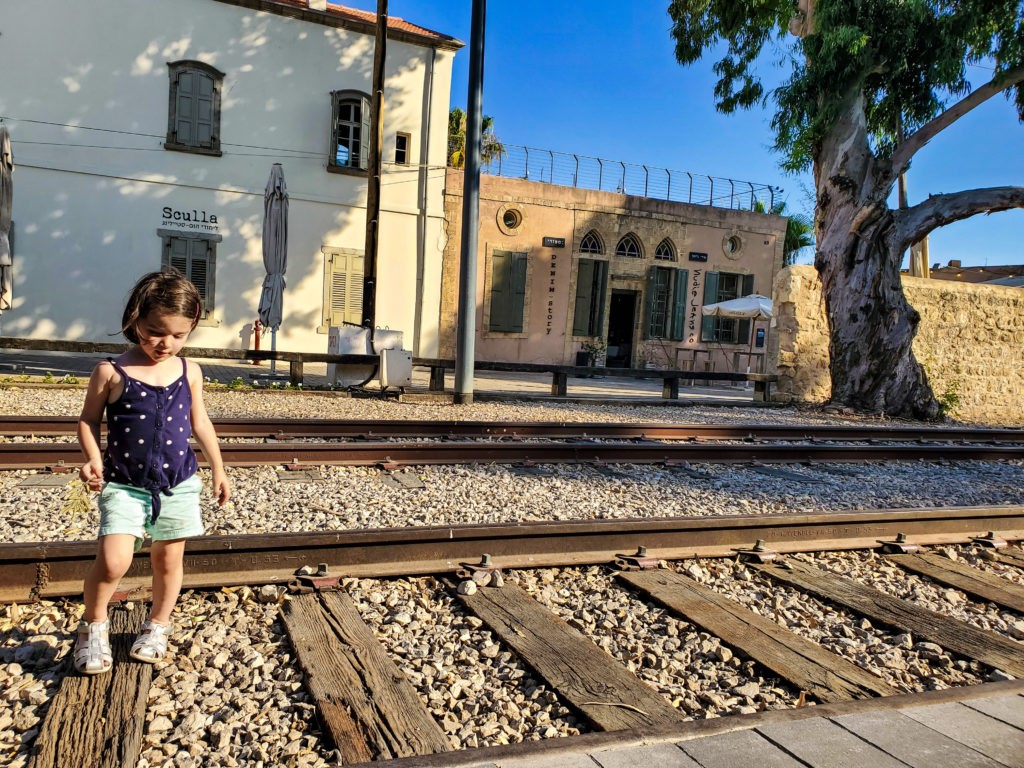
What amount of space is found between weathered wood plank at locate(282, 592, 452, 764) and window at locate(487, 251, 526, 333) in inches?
731

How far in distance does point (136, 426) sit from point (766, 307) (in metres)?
20.3

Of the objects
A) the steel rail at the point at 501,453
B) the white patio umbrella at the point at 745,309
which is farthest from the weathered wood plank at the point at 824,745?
the white patio umbrella at the point at 745,309

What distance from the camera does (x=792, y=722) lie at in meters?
2.21

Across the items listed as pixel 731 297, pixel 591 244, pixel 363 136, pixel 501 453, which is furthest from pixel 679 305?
pixel 501 453

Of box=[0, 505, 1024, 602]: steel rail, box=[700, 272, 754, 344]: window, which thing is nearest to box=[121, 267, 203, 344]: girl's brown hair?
box=[0, 505, 1024, 602]: steel rail

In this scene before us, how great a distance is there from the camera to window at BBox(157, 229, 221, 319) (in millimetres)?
16891

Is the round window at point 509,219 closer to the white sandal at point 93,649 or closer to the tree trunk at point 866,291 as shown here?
the tree trunk at point 866,291

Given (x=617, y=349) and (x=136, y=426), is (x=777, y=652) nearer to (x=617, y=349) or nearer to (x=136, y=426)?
(x=136, y=426)

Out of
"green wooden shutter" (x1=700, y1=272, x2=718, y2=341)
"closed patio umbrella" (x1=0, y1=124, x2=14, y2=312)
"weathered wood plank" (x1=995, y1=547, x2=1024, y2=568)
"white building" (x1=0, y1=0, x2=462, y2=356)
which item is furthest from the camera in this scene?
"green wooden shutter" (x1=700, y1=272, x2=718, y2=341)

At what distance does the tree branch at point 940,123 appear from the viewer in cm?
1266

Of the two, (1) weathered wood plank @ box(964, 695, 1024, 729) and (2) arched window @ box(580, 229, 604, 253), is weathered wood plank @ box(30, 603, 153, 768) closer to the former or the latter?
(1) weathered wood plank @ box(964, 695, 1024, 729)

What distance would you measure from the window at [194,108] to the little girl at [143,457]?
16248mm

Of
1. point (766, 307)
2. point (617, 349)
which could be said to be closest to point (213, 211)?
point (617, 349)

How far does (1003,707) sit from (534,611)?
162 cm
